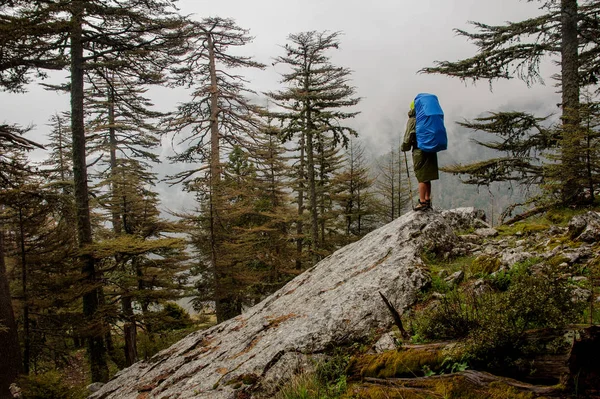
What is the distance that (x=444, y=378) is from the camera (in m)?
2.71

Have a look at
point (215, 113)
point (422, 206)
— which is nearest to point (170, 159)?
point (215, 113)

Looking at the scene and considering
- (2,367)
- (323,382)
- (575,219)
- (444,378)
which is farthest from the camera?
(2,367)

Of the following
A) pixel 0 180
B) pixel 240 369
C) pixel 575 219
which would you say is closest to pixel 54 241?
pixel 0 180

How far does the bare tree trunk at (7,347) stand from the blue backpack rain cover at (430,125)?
1057 cm

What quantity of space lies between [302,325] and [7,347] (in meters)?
8.33

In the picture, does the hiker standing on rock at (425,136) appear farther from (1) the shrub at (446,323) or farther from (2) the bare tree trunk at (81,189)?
(2) the bare tree trunk at (81,189)

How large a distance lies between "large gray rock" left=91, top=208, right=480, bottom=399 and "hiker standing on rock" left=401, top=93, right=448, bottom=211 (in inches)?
35.7

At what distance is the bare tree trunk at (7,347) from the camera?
7730 millimetres

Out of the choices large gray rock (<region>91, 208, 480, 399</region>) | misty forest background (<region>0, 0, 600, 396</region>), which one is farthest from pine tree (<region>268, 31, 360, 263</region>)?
large gray rock (<region>91, 208, 480, 399</region>)

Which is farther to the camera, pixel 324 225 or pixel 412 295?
pixel 324 225

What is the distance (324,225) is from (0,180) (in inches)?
753

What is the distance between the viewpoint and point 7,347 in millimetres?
7945

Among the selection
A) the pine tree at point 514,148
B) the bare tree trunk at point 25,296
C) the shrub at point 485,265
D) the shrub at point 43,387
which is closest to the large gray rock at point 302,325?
the shrub at point 485,265

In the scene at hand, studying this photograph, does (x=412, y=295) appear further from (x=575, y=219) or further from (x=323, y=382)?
(x=575, y=219)
